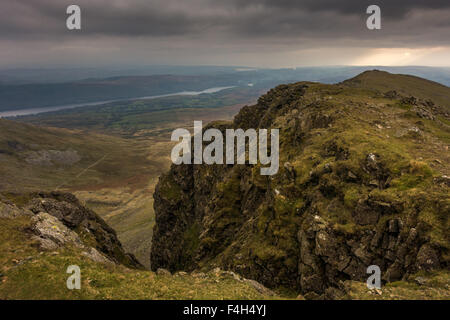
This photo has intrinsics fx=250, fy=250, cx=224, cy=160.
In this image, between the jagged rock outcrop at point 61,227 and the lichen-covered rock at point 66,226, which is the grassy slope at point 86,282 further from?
the lichen-covered rock at point 66,226

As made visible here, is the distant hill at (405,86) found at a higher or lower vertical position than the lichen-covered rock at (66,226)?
higher

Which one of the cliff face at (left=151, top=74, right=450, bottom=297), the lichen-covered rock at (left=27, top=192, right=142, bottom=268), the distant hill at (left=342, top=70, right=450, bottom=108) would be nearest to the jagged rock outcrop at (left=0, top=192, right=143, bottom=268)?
the lichen-covered rock at (left=27, top=192, right=142, bottom=268)

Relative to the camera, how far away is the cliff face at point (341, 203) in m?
23.2

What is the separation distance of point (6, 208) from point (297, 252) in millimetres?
40618

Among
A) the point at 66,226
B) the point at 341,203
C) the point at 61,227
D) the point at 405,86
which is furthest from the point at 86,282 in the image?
the point at 405,86

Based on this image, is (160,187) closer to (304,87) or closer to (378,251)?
(304,87)

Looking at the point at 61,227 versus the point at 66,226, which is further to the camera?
the point at 66,226

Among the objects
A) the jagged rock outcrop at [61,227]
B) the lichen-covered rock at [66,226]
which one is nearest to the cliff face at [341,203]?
the jagged rock outcrop at [61,227]

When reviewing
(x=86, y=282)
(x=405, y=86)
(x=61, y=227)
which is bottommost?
(x=61, y=227)

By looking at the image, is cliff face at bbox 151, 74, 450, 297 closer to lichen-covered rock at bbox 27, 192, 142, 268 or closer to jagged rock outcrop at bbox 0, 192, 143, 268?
jagged rock outcrop at bbox 0, 192, 143, 268

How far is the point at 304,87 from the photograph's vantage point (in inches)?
3216

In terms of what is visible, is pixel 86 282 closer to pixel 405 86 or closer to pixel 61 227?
pixel 61 227

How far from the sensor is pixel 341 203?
2986 cm
